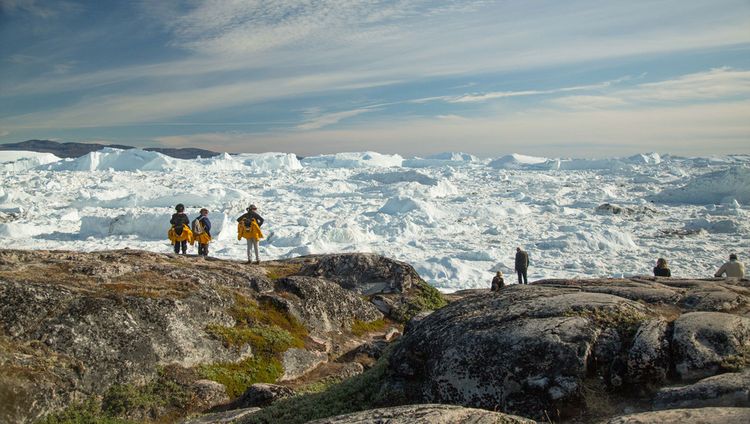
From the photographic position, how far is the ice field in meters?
35.1

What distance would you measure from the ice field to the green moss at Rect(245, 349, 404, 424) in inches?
882

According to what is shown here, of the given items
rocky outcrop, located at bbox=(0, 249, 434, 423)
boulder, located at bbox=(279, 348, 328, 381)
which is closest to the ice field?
rocky outcrop, located at bbox=(0, 249, 434, 423)

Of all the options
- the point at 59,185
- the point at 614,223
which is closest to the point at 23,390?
the point at 614,223

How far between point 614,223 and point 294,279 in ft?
157

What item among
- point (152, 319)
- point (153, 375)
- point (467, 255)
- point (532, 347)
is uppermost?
point (532, 347)

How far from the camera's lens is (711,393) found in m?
4.26

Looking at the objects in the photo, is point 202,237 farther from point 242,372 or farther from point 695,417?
point 695,417

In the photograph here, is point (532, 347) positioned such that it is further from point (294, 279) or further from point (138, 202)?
point (138, 202)

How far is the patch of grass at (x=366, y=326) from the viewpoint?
12.9 metres

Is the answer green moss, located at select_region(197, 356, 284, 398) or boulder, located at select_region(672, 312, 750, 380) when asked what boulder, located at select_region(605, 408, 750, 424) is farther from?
green moss, located at select_region(197, 356, 284, 398)

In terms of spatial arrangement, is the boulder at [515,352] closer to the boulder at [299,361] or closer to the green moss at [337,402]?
the green moss at [337,402]

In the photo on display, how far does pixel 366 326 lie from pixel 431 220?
38.2 metres

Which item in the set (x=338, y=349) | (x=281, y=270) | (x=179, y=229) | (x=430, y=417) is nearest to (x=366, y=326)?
(x=338, y=349)

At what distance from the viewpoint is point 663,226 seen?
50062 millimetres
